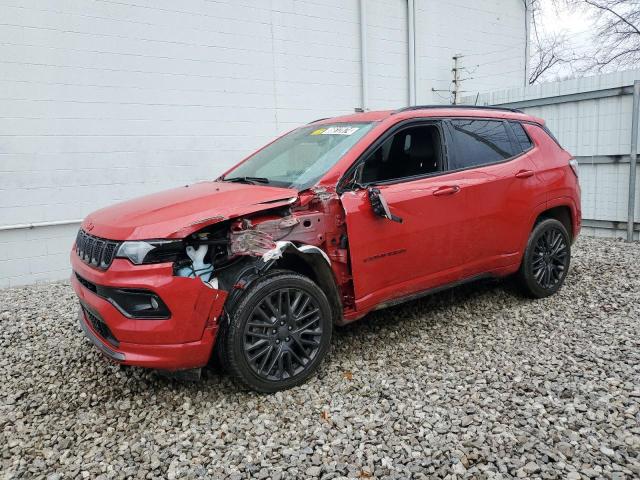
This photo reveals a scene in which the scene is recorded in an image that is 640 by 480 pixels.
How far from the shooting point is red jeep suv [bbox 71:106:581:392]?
112 inches

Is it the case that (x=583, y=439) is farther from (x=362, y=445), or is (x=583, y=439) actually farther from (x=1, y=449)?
(x=1, y=449)

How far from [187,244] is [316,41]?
6548 mm

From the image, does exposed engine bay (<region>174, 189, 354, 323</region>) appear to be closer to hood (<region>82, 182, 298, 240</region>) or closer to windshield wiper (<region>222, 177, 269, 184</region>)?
hood (<region>82, 182, 298, 240</region>)

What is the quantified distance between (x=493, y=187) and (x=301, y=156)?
163cm

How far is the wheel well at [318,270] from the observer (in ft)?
10.8

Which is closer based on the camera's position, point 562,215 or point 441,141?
point 441,141

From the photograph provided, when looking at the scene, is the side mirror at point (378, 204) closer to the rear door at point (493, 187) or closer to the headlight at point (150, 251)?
the rear door at point (493, 187)

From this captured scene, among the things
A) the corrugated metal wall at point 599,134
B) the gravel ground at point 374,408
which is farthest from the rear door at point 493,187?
the corrugated metal wall at point 599,134

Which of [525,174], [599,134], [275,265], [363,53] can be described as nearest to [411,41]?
[363,53]

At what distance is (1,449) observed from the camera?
2.77m

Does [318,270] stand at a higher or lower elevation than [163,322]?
higher

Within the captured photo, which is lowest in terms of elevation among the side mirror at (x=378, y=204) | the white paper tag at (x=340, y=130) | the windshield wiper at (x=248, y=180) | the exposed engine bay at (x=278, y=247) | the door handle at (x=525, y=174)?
the exposed engine bay at (x=278, y=247)

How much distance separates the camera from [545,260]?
4.73 metres

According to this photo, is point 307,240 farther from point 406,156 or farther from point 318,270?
point 406,156
